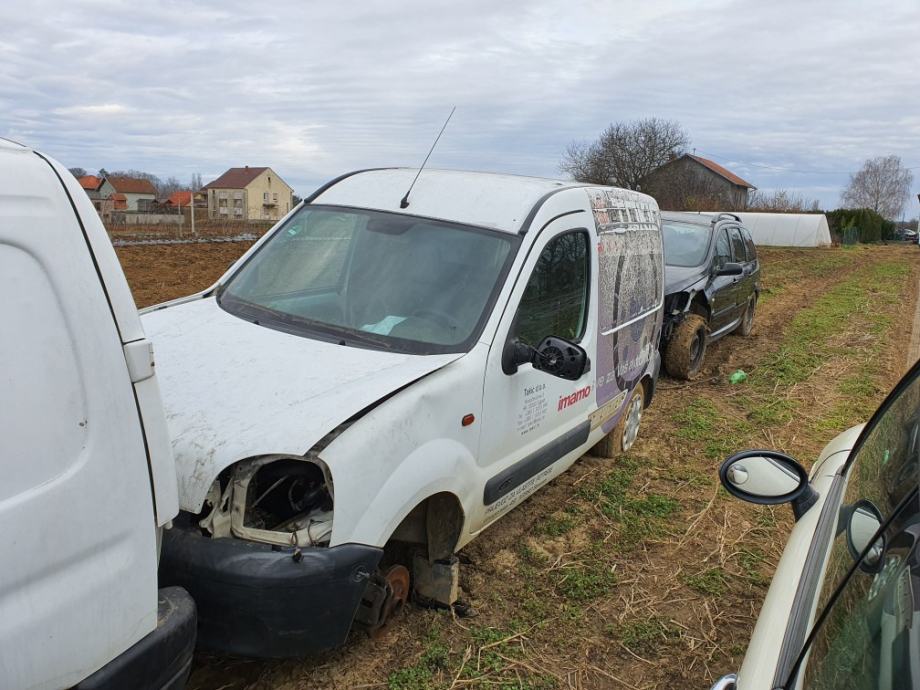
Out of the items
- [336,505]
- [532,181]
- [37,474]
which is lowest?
[336,505]

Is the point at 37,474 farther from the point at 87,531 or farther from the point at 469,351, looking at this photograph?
the point at 469,351

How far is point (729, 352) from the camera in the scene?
399 inches

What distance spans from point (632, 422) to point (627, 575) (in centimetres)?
Answer: 199

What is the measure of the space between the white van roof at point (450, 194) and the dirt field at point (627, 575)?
1912 mm

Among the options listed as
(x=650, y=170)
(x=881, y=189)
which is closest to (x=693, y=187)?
(x=650, y=170)

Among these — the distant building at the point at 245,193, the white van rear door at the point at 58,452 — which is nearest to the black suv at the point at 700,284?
the white van rear door at the point at 58,452

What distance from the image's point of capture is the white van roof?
393cm

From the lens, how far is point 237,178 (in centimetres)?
8900

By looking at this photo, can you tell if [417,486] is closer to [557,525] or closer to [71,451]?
[71,451]

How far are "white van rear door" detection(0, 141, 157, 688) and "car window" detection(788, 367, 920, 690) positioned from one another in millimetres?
1615

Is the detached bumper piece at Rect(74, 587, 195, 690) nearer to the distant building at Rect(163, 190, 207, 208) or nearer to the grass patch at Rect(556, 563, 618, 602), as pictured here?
the grass patch at Rect(556, 563, 618, 602)

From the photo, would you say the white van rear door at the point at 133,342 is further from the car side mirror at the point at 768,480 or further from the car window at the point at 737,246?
the car window at the point at 737,246

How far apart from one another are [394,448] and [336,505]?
1.11ft

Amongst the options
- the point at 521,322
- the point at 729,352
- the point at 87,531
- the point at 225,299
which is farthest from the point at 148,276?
the point at 87,531
